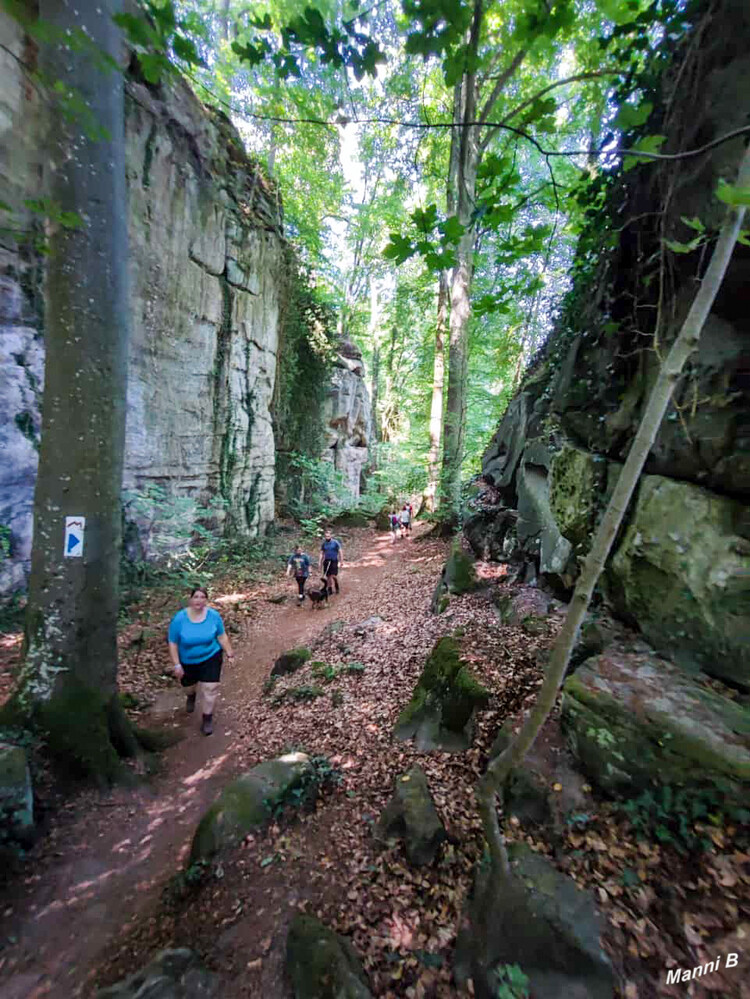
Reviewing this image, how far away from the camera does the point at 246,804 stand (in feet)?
12.3

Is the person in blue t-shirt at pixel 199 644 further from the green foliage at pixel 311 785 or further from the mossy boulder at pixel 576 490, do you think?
the mossy boulder at pixel 576 490

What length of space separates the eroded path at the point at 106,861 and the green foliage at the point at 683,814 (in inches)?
153

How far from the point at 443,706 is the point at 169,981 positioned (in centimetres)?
313

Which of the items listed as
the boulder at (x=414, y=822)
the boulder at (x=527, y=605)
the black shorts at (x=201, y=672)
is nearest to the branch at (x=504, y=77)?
the boulder at (x=527, y=605)

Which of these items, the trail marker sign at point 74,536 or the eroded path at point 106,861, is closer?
the eroded path at point 106,861

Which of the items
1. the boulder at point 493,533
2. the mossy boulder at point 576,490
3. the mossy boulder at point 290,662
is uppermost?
the mossy boulder at point 576,490

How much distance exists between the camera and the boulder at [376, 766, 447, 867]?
130 inches

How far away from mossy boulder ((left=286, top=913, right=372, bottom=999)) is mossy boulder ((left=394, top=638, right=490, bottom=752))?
1964 mm

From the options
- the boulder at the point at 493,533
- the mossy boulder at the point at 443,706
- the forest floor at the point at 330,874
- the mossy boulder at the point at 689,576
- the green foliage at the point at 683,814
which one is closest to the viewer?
the forest floor at the point at 330,874

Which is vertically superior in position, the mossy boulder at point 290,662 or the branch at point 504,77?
the branch at point 504,77

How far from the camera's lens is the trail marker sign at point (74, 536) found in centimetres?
390

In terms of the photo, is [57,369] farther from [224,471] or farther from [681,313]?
[224,471]

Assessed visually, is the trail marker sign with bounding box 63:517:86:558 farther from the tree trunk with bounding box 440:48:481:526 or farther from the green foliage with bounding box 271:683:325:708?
the tree trunk with bounding box 440:48:481:526

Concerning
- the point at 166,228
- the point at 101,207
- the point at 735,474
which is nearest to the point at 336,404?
the point at 166,228
